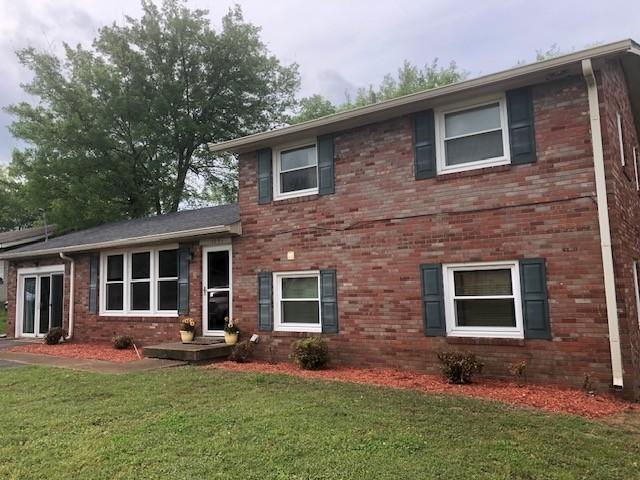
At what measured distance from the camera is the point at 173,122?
27.8 m

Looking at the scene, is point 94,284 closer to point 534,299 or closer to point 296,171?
point 296,171

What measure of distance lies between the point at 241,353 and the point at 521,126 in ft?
22.2

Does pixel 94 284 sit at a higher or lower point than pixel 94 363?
higher

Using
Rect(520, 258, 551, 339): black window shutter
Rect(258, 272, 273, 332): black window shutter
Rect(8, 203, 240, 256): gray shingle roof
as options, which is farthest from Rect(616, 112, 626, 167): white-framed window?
Rect(8, 203, 240, 256): gray shingle roof

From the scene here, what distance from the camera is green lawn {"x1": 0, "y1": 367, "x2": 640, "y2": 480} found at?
13.7ft

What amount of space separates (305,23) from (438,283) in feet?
31.3

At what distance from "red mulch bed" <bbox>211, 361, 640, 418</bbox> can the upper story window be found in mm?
3605

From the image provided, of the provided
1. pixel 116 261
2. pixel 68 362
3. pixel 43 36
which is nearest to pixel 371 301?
pixel 68 362

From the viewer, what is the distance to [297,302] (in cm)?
1036

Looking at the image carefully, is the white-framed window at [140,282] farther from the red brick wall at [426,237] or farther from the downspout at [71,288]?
the red brick wall at [426,237]

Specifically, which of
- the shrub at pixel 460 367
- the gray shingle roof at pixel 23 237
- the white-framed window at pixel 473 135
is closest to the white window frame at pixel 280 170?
the white-framed window at pixel 473 135

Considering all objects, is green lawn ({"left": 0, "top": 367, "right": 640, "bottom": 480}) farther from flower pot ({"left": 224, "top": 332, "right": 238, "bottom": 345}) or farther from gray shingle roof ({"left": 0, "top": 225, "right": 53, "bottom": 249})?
gray shingle roof ({"left": 0, "top": 225, "right": 53, "bottom": 249})

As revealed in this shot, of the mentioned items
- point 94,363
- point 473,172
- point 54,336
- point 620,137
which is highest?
point 620,137

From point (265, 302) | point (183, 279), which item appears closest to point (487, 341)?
point (265, 302)
